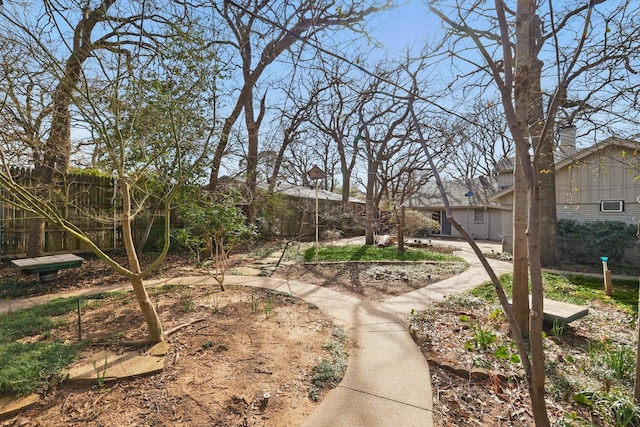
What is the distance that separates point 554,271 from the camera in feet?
25.6

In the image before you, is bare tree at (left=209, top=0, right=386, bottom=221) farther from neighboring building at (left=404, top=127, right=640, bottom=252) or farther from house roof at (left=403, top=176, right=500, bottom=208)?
house roof at (left=403, top=176, right=500, bottom=208)

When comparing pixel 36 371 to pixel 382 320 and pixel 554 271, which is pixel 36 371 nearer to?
pixel 382 320

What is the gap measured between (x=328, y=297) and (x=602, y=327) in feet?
12.4

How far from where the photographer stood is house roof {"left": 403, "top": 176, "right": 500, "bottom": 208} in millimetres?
18594

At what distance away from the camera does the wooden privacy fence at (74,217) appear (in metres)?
6.41

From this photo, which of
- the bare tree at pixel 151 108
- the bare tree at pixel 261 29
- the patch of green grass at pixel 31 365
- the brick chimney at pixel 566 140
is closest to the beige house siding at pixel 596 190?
the brick chimney at pixel 566 140

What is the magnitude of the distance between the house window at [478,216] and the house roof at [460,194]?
621mm

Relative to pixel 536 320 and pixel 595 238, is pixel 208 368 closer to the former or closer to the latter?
pixel 536 320

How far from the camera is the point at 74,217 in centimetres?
718

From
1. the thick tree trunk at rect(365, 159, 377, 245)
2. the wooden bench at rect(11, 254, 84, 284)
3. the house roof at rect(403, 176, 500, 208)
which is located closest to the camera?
the wooden bench at rect(11, 254, 84, 284)

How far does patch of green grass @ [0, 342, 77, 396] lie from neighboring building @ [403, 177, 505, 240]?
53.8 feet

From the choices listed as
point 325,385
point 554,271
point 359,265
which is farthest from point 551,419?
point 554,271

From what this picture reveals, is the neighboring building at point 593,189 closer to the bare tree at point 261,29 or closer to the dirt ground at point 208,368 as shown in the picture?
the bare tree at point 261,29

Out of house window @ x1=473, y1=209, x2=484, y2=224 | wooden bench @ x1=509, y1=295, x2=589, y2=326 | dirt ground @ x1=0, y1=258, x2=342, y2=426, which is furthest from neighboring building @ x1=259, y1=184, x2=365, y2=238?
wooden bench @ x1=509, y1=295, x2=589, y2=326
